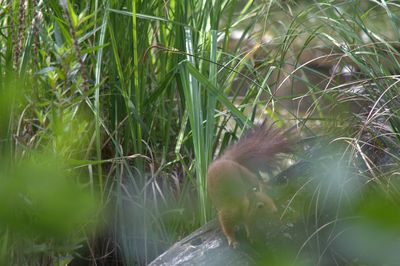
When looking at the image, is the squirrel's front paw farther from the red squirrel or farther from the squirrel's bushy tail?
the squirrel's bushy tail

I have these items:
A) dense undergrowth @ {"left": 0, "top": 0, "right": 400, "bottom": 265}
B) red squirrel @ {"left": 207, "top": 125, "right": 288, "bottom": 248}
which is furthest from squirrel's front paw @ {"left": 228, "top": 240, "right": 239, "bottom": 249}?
dense undergrowth @ {"left": 0, "top": 0, "right": 400, "bottom": 265}

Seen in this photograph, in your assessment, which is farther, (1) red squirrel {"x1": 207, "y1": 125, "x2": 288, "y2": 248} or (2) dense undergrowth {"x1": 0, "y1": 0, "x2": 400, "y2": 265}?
(2) dense undergrowth {"x1": 0, "y1": 0, "x2": 400, "y2": 265}

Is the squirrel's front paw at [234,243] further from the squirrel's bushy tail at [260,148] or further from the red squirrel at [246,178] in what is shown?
the squirrel's bushy tail at [260,148]

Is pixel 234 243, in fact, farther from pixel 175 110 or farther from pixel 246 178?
pixel 175 110

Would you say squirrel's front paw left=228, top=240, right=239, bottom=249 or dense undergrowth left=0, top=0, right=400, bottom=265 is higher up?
dense undergrowth left=0, top=0, right=400, bottom=265

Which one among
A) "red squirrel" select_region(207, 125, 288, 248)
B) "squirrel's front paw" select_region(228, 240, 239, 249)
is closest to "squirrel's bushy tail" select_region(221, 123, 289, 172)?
"red squirrel" select_region(207, 125, 288, 248)

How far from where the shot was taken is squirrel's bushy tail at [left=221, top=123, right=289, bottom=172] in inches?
73.2

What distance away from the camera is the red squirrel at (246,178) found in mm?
1791

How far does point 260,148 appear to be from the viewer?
1881mm

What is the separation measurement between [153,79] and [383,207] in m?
2.20

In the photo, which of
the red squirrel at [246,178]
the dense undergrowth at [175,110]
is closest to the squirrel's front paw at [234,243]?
the red squirrel at [246,178]

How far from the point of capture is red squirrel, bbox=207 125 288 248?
70.5 inches

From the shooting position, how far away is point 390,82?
2098mm

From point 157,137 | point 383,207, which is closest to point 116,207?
point 157,137
